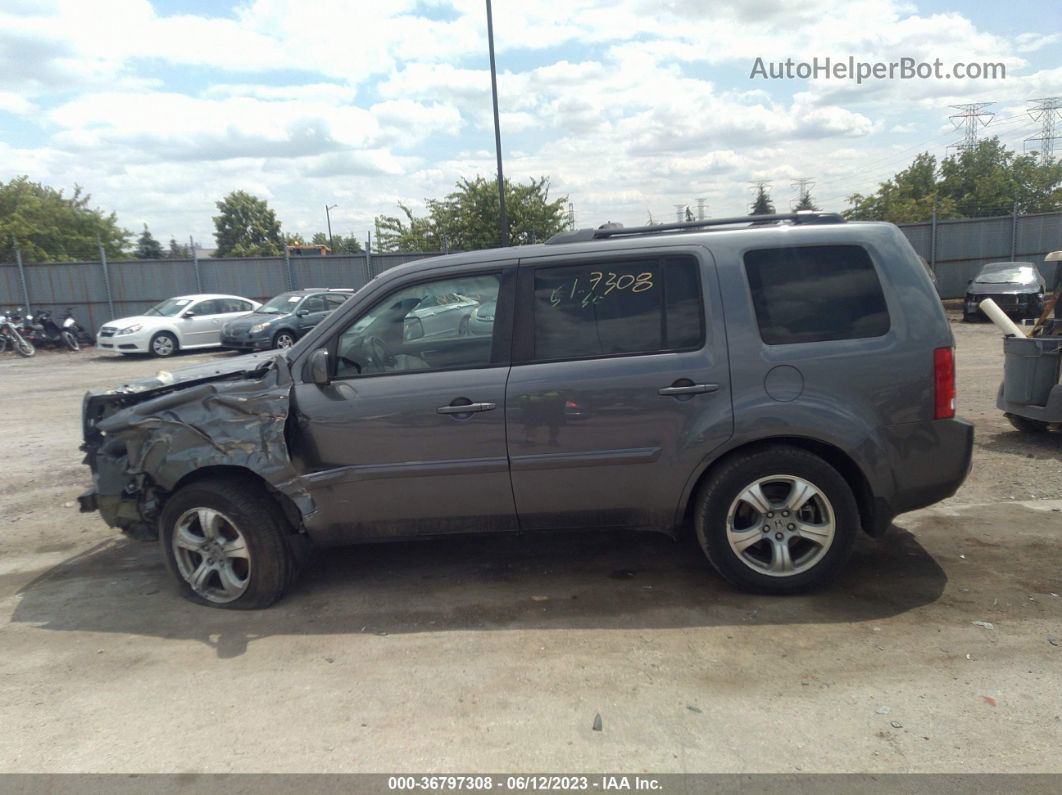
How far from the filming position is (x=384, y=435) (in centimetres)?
399

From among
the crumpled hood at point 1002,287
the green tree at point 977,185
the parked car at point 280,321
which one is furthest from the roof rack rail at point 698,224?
the green tree at point 977,185

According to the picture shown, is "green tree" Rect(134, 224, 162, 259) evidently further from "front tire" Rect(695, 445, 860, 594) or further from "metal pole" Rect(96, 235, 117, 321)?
"front tire" Rect(695, 445, 860, 594)

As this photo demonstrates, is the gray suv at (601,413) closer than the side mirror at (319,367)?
Yes

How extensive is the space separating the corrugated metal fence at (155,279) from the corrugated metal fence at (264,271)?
0.02 metres

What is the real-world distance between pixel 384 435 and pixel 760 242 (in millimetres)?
2242

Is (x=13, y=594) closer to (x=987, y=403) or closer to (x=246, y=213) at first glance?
(x=987, y=403)

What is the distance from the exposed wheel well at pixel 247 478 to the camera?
163 inches

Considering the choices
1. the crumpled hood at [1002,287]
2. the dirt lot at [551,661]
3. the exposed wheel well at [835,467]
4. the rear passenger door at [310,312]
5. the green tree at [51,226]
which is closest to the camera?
the dirt lot at [551,661]

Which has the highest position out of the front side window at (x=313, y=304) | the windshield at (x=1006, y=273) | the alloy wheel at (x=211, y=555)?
the front side window at (x=313, y=304)

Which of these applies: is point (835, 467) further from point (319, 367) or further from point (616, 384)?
point (319, 367)

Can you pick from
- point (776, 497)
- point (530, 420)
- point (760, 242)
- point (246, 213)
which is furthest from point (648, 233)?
point (246, 213)

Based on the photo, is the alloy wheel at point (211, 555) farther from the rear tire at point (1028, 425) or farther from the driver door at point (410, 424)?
the rear tire at point (1028, 425)

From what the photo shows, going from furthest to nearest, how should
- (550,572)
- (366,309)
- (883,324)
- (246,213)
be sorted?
(246,213) < (550,572) < (366,309) < (883,324)

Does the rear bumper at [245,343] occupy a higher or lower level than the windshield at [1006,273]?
lower
